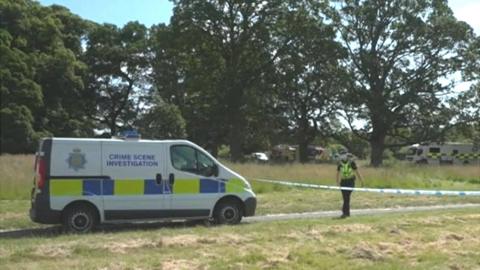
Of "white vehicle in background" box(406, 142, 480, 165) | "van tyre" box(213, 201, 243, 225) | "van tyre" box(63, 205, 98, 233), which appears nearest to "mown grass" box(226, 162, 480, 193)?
"van tyre" box(213, 201, 243, 225)

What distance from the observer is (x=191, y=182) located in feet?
45.9

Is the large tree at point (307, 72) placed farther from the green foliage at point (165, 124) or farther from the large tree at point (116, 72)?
the large tree at point (116, 72)

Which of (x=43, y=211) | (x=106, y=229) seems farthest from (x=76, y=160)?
(x=106, y=229)

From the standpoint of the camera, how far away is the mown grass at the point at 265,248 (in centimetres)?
878

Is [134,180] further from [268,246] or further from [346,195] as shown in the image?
[346,195]

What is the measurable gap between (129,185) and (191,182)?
1.31 metres

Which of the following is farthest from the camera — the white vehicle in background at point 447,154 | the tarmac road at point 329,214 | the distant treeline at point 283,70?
the white vehicle in background at point 447,154

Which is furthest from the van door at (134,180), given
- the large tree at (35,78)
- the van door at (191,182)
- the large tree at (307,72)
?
the large tree at (307,72)

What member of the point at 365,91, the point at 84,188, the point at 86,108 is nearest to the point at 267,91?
the point at 365,91

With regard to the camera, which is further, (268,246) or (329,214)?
→ (329,214)

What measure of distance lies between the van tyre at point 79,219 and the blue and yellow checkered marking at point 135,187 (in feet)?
0.98

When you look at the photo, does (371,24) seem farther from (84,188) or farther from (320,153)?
(84,188)

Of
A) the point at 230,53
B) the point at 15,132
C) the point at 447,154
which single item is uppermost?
the point at 230,53

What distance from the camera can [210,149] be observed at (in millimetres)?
66188
